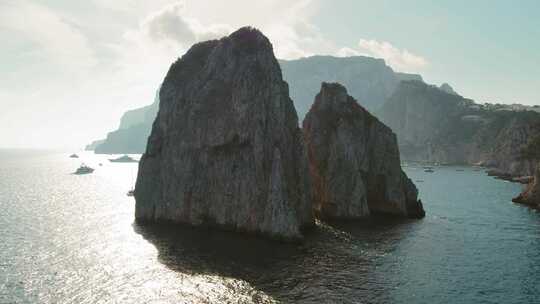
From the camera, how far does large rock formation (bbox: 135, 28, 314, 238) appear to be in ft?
Result: 240

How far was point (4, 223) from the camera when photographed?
8762 centimetres

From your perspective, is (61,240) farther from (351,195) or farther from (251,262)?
(351,195)

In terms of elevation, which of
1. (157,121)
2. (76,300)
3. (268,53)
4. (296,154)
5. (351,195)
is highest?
(268,53)

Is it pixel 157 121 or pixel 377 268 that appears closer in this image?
pixel 377 268

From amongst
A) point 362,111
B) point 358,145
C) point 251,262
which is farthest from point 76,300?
point 362,111

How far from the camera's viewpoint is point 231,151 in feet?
259

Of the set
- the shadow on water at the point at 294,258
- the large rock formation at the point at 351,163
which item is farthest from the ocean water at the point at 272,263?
the large rock formation at the point at 351,163

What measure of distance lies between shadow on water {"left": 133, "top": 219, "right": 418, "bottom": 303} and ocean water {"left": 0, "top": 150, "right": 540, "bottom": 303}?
162mm

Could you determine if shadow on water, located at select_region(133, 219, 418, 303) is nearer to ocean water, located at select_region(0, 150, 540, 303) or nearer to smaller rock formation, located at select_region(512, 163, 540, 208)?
ocean water, located at select_region(0, 150, 540, 303)

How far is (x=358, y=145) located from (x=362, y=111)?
10.9 m

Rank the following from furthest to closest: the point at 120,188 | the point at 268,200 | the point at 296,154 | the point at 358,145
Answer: the point at 120,188 < the point at 358,145 < the point at 296,154 < the point at 268,200

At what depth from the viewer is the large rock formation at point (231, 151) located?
7319cm

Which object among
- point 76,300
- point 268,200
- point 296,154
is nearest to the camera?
point 76,300

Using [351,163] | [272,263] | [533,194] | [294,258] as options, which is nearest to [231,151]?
[294,258]
